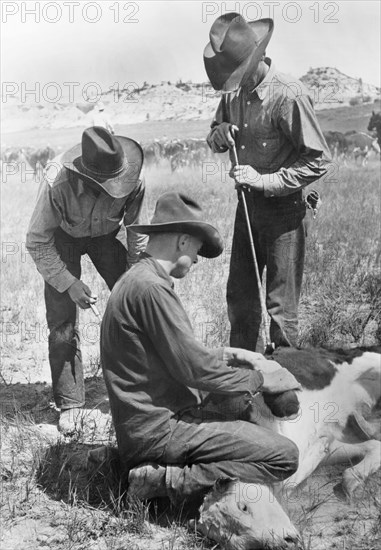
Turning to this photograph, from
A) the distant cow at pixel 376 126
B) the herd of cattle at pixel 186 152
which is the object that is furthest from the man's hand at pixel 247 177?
the distant cow at pixel 376 126

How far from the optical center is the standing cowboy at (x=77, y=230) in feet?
15.0

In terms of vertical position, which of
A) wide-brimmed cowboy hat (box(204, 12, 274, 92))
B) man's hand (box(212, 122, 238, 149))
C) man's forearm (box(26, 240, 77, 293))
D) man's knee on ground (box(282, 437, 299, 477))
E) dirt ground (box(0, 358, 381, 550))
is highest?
wide-brimmed cowboy hat (box(204, 12, 274, 92))

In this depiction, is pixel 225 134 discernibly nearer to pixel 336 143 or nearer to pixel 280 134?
pixel 280 134

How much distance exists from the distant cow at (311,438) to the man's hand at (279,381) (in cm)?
8

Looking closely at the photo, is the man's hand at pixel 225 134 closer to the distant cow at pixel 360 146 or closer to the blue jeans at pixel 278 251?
the blue jeans at pixel 278 251

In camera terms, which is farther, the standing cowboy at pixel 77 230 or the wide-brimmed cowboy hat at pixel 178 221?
the standing cowboy at pixel 77 230

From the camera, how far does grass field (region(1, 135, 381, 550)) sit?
3.53m

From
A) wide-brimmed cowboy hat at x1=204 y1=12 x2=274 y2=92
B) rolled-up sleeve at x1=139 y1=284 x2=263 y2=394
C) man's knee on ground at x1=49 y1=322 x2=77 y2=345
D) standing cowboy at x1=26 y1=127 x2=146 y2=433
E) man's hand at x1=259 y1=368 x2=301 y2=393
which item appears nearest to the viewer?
rolled-up sleeve at x1=139 y1=284 x2=263 y2=394

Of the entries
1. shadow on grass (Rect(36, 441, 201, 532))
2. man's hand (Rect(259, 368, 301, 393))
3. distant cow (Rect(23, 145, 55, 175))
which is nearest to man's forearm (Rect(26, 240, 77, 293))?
shadow on grass (Rect(36, 441, 201, 532))

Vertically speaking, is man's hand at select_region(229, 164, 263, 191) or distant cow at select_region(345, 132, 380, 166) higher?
man's hand at select_region(229, 164, 263, 191)

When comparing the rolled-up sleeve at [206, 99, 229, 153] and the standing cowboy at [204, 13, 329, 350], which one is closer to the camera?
the standing cowboy at [204, 13, 329, 350]

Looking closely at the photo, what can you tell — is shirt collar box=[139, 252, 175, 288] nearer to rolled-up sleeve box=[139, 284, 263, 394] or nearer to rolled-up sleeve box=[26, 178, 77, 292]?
rolled-up sleeve box=[139, 284, 263, 394]

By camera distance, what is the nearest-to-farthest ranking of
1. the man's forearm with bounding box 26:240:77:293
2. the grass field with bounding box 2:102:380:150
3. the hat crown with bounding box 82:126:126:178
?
1. the hat crown with bounding box 82:126:126:178
2. the man's forearm with bounding box 26:240:77:293
3. the grass field with bounding box 2:102:380:150

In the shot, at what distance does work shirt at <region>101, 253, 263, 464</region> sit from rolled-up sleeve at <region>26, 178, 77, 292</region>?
4.23 ft
